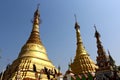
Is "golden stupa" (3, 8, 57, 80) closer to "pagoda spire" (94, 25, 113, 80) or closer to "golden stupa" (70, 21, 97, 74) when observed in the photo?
"golden stupa" (70, 21, 97, 74)

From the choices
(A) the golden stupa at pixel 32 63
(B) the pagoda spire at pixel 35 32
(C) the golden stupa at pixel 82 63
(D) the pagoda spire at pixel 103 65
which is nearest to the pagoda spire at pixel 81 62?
(C) the golden stupa at pixel 82 63

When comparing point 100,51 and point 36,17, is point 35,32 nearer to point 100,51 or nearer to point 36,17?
point 36,17

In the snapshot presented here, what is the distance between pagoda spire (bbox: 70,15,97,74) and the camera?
42281mm

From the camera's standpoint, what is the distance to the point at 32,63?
132 feet

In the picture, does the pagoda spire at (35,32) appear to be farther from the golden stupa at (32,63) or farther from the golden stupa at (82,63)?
the golden stupa at (82,63)

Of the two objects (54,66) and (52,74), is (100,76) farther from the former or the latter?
(54,66)

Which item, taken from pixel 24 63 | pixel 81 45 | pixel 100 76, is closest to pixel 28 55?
pixel 24 63

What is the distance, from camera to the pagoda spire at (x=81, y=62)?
139ft

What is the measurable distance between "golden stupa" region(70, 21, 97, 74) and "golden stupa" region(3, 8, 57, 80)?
5211 millimetres

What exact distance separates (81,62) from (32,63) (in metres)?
11.9

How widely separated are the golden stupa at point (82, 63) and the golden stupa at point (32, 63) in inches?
205

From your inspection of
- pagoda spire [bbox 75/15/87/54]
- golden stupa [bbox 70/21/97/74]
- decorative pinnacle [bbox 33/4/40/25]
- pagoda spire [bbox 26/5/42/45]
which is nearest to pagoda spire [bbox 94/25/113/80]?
golden stupa [bbox 70/21/97/74]

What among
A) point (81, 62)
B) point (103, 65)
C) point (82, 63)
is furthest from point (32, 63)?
point (103, 65)

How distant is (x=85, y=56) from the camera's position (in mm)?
45281
